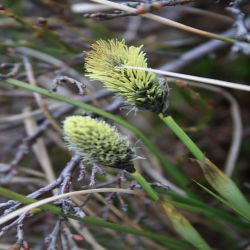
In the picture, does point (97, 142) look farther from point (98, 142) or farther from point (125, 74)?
point (125, 74)

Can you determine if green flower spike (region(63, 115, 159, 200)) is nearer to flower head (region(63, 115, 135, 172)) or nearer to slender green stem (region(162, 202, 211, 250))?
flower head (region(63, 115, 135, 172))

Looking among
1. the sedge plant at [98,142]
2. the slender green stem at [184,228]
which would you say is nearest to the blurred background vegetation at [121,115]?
the slender green stem at [184,228]

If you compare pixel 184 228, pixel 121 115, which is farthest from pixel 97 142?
pixel 121 115

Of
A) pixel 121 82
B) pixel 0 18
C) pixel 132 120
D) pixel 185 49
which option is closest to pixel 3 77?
pixel 121 82

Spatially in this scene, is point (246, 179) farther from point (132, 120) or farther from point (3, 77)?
point (3, 77)

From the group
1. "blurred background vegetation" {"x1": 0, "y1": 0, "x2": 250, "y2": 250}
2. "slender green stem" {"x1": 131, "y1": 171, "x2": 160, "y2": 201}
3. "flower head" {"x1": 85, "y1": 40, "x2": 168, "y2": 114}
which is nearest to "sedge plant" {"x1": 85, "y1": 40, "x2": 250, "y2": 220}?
"flower head" {"x1": 85, "y1": 40, "x2": 168, "y2": 114}
